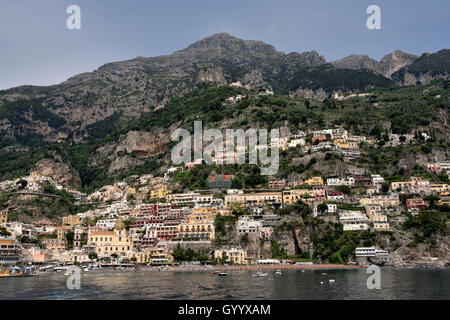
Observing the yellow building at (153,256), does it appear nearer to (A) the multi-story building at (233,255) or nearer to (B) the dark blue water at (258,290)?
(A) the multi-story building at (233,255)

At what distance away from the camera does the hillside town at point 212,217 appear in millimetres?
100188

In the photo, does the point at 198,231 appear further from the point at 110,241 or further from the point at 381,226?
the point at 381,226

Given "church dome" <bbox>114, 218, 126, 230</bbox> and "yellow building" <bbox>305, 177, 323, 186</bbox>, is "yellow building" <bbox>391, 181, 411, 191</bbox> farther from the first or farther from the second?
"church dome" <bbox>114, 218, 126, 230</bbox>

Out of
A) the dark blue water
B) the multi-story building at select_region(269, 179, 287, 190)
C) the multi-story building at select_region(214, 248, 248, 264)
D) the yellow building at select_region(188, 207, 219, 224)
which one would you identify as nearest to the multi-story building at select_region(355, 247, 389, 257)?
the multi-story building at select_region(214, 248, 248, 264)

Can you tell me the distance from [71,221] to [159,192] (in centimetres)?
2820

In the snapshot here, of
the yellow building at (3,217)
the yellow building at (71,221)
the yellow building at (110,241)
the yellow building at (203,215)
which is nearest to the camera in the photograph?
the yellow building at (203,215)

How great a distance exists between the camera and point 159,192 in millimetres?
140625

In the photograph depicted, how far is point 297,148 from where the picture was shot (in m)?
149

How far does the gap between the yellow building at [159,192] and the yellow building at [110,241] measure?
26.6m

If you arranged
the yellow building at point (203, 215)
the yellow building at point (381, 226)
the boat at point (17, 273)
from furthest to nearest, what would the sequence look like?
1. the yellow building at point (203, 215)
2. the yellow building at point (381, 226)
3. the boat at point (17, 273)

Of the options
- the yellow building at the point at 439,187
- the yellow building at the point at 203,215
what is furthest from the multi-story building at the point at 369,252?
the yellow building at the point at 203,215

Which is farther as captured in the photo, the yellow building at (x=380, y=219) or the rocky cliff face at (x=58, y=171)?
the rocky cliff face at (x=58, y=171)

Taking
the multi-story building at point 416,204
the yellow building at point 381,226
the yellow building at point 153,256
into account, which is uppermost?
the multi-story building at point 416,204
